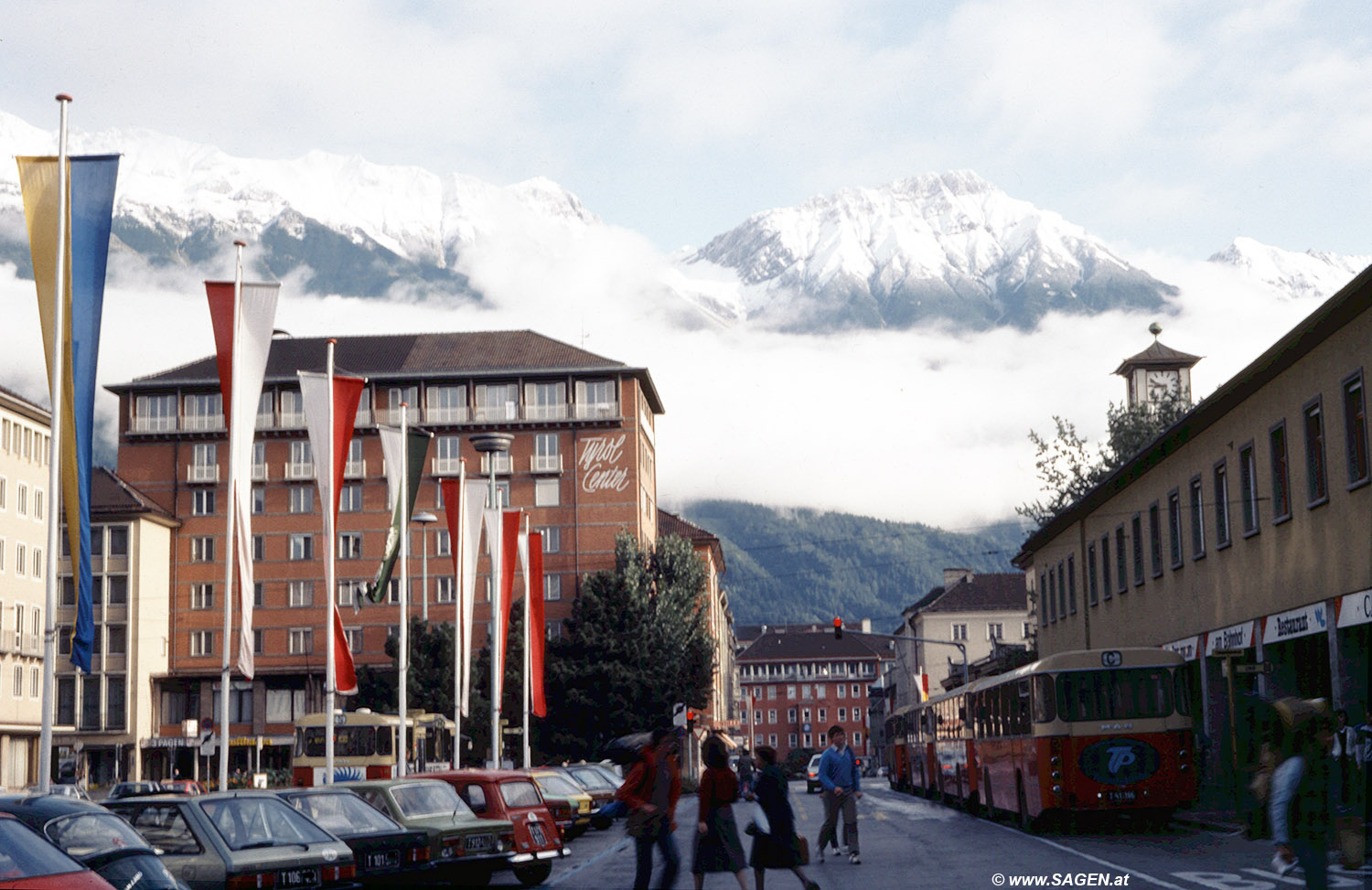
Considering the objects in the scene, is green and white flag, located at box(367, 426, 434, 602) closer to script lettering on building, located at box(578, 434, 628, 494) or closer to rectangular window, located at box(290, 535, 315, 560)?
script lettering on building, located at box(578, 434, 628, 494)

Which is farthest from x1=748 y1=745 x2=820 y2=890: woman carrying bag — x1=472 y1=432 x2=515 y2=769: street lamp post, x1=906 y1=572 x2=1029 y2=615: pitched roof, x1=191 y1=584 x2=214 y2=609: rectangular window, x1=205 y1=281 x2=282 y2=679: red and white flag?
x1=906 y1=572 x2=1029 y2=615: pitched roof

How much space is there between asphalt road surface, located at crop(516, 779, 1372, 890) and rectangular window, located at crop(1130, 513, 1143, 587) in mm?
17006

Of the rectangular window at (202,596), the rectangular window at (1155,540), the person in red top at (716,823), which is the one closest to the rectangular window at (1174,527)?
the rectangular window at (1155,540)

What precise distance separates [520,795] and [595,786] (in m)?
16.3

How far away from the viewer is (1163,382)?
78.9 meters

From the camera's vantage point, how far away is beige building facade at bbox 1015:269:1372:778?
28.5m

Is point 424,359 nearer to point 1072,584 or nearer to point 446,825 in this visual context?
point 1072,584

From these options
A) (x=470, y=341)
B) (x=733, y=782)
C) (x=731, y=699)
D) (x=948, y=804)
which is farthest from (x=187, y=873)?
(x=731, y=699)

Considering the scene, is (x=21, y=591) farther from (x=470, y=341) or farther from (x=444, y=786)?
(x=444, y=786)

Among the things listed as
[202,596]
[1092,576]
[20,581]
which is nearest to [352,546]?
[202,596]

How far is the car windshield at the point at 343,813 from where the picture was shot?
685 inches

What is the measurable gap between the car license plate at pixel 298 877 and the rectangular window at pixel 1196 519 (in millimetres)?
29152

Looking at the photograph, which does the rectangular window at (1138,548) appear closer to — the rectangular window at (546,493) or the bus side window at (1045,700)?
the bus side window at (1045,700)

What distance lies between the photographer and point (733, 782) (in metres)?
15.2
